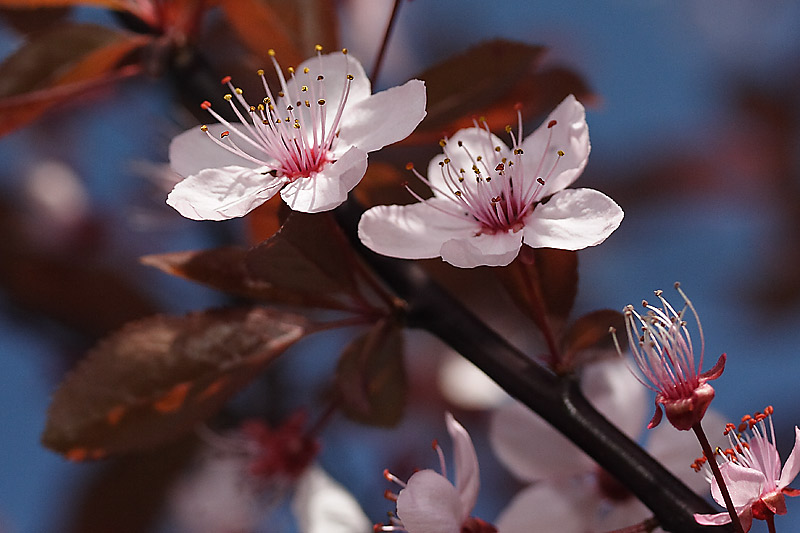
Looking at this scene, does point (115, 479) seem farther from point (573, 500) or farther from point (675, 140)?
point (675, 140)

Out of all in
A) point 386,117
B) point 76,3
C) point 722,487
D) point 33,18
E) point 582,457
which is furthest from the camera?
point 33,18

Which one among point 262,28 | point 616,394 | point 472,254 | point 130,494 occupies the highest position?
point 262,28

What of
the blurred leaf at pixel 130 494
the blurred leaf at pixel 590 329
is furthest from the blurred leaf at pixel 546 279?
the blurred leaf at pixel 130 494

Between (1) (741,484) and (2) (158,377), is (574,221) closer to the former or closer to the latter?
(1) (741,484)

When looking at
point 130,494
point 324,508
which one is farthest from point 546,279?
point 130,494

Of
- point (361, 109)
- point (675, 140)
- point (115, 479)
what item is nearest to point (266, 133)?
point (361, 109)

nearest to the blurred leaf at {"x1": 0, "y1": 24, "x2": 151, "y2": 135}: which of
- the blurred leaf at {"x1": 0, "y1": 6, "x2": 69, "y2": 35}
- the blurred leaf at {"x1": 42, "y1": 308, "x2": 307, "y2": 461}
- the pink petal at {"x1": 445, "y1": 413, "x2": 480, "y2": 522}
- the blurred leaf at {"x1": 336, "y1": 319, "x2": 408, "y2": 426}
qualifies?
the blurred leaf at {"x1": 0, "y1": 6, "x2": 69, "y2": 35}
